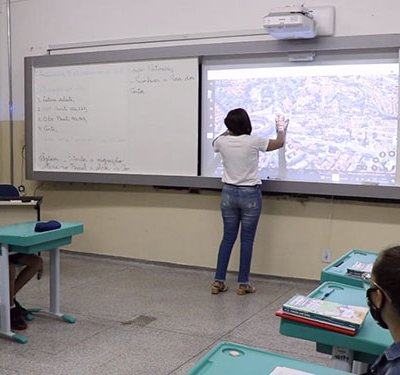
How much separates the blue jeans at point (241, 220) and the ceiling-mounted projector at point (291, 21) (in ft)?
4.02

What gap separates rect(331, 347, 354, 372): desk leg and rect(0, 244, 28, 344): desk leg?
215 cm

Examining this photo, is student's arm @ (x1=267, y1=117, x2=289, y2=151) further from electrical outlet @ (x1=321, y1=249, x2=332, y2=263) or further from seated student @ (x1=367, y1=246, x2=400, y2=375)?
seated student @ (x1=367, y1=246, x2=400, y2=375)

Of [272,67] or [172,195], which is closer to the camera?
[272,67]

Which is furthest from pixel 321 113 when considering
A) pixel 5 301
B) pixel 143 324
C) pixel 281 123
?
pixel 5 301

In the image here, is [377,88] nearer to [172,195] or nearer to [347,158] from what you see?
[347,158]

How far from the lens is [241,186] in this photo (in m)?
4.14

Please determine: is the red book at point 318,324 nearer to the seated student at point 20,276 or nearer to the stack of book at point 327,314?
the stack of book at point 327,314

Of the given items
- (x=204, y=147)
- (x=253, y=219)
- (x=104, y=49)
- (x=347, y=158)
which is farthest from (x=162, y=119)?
(x=347, y=158)

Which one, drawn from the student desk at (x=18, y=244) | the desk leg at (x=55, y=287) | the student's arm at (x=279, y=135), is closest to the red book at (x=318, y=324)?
the student desk at (x=18, y=244)

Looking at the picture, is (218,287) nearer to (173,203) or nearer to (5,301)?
(173,203)

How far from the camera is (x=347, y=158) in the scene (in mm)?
4254

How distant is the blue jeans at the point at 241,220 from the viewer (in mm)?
4152

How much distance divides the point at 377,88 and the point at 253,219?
1.40 metres

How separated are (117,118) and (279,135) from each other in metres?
1.66
